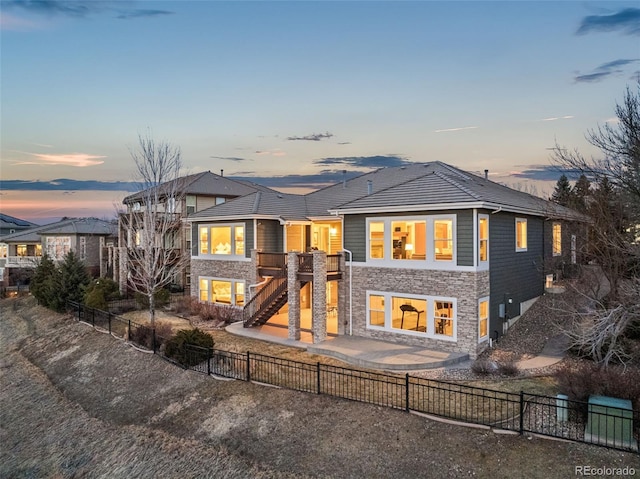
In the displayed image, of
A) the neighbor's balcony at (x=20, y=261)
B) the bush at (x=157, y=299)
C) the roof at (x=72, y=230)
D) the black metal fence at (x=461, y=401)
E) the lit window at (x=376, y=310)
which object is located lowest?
the black metal fence at (x=461, y=401)

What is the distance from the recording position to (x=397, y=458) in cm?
824

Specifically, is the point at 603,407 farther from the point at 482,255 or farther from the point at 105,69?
the point at 105,69

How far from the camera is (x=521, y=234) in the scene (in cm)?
1784

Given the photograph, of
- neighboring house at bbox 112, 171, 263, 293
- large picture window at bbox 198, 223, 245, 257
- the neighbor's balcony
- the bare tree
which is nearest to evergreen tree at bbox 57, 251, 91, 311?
neighboring house at bbox 112, 171, 263, 293

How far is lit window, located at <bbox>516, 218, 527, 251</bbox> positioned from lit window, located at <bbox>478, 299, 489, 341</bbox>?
13.2 ft

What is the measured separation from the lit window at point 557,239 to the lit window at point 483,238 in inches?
361

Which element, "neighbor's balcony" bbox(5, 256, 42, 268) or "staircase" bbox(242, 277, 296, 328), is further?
"neighbor's balcony" bbox(5, 256, 42, 268)

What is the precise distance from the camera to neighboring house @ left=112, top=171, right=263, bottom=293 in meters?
26.1

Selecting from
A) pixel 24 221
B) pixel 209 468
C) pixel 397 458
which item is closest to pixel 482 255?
pixel 397 458

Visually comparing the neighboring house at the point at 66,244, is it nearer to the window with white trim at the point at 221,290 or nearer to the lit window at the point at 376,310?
the window with white trim at the point at 221,290

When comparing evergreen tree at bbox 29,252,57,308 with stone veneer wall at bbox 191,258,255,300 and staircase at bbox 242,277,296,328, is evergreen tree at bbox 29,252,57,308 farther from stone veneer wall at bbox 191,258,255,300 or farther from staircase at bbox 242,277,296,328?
staircase at bbox 242,277,296,328

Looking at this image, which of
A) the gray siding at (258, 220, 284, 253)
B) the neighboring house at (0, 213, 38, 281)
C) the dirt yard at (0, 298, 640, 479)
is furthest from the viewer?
the neighboring house at (0, 213, 38, 281)

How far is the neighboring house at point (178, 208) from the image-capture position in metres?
26.1

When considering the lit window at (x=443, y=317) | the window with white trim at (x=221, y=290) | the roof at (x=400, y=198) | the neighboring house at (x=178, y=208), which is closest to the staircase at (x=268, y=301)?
the window with white trim at (x=221, y=290)
